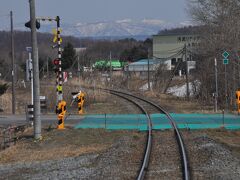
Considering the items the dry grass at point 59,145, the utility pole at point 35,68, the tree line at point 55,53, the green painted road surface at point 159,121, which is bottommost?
the dry grass at point 59,145

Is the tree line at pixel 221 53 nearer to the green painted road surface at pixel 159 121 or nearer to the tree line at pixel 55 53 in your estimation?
the green painted road surface at pixel 159 121

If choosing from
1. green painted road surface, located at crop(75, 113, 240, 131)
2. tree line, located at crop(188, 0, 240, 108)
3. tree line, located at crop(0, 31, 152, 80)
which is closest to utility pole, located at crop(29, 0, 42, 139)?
green painted road surface, located at crop(75, 113, 240, 131)

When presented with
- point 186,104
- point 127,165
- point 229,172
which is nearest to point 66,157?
point 127,165

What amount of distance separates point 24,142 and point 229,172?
8349 millimetres

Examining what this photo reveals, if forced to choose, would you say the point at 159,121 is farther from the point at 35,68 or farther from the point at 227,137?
the point at 35,68

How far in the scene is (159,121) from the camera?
72.1 ft

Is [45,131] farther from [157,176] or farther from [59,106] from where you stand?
[157,176]

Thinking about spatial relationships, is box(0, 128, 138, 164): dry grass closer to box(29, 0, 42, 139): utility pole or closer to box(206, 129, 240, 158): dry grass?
box(29, 0, 42, 139): utility pole

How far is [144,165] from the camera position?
11984 millimetres

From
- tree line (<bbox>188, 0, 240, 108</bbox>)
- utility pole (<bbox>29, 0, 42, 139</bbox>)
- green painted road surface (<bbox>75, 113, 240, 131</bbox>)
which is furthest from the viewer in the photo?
tree line (<bbox>188, 0, 240, 108</bbox>)

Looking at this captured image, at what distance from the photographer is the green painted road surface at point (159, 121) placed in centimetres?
2025

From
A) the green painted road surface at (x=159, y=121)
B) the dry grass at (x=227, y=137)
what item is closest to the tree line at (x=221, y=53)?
the green painted road surface at (x=159, y=121)

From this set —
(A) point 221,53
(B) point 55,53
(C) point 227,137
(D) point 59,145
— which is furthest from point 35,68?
(B) point 55,53

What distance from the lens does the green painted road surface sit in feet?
66.4
